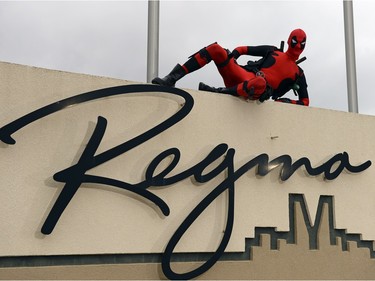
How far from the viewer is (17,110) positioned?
4.98 metres

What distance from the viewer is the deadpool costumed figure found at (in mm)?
6301

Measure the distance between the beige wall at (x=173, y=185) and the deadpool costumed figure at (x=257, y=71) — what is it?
246mm

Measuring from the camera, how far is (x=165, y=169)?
5.65 meters

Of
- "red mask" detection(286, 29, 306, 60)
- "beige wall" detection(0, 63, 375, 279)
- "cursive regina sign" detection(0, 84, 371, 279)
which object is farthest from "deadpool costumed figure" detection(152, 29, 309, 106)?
"cursive regina sign" detection(0, 84, 371, 279)

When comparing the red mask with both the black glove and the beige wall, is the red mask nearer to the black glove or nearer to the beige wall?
the black glove

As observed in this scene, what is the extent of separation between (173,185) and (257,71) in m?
2.12

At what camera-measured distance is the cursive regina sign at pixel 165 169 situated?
5.04 metres

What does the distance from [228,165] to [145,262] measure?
4.69 feet

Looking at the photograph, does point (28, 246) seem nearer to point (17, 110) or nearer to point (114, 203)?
point (114, 203)

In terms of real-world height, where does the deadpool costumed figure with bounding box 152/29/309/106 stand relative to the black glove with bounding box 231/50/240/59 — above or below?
below

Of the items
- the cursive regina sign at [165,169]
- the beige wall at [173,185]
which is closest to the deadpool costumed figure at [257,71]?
the beige wall at [173,185]

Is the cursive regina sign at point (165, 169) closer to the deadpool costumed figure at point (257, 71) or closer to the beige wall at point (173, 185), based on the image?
the beige wall at point (173, 185)

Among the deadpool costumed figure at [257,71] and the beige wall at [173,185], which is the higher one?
the deadpool costumed figure at [257,71]

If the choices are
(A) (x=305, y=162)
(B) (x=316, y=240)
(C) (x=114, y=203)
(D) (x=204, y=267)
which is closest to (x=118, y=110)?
(C) (x=114, y=203)
